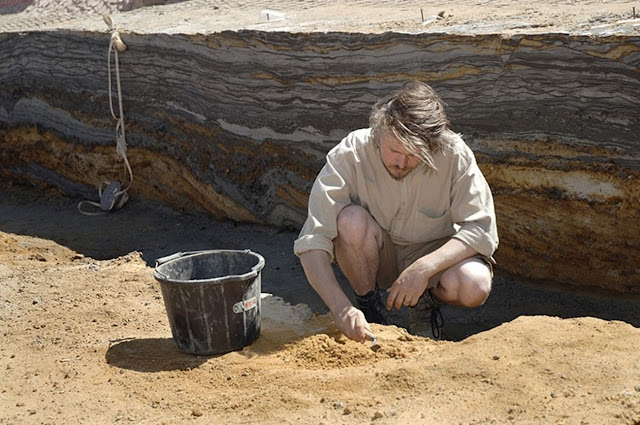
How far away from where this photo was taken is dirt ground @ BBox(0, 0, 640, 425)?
335cm

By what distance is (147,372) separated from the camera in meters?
4.06

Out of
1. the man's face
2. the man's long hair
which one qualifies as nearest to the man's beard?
the man's face

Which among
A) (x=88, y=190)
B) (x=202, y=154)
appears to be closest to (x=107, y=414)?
(x=202, y=154)

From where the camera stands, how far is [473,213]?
4125 mm

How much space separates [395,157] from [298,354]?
966 millimetres

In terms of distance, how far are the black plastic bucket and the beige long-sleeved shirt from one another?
0.33 m

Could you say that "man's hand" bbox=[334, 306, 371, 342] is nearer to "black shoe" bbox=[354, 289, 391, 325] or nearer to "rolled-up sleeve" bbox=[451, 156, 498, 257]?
"black shoe" bbox=[354, 289, 391, 325]

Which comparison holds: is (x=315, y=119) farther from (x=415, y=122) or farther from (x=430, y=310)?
(x=415, y=122)

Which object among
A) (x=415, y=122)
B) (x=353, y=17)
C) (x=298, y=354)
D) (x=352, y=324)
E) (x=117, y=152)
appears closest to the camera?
(x=352, y=324)

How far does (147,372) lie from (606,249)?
256cm

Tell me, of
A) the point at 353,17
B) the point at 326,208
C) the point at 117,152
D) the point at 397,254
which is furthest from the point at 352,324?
the point at 117,152

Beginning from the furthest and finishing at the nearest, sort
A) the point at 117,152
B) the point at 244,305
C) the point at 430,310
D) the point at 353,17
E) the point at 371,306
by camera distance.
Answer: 1. the point at 117,152
2. the point at 353,17
3. the point at 430,310
4. the point at 371,306
5. the point at 244,305

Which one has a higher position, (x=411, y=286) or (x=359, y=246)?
(x=359, y=246)

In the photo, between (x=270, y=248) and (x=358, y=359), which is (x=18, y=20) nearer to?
(x=270, y=248)
